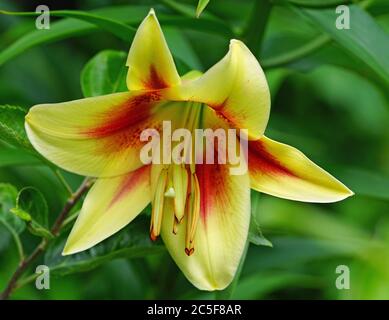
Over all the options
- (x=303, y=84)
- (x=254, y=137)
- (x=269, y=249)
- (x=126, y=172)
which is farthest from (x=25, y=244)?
(x=303, y=84)

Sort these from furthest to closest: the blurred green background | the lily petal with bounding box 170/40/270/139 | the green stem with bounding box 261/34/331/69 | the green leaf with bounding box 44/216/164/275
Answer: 1. the green stem with bounding box 261/34/331/69
2. the blurred green background
3. the green leaf with bounding box 44/216/164/275
4. the lily petal with bounding box 170/40/270/139

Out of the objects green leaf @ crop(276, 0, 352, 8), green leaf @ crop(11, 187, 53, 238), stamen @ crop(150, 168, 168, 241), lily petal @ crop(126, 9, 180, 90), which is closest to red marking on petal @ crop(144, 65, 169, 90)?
lily petal @ crop(126, 9, 180, 90)

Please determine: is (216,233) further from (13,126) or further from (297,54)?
(297,54)

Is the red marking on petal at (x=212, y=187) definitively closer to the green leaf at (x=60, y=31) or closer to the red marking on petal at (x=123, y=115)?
the red marking on petal at (x=123, y=115)

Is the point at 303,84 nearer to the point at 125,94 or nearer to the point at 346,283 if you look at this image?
the point at 346,283

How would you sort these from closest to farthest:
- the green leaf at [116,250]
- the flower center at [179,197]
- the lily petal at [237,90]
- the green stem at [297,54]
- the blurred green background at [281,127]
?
the lily petal at [237,90]
the flower center at [179,197]
the green leaf at [116,250]
the blurred green background at [281,127]
the green stem at [297,54]

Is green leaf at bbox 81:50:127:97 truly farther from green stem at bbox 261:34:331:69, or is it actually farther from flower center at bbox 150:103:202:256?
green stem at bbox 261:34:331:69

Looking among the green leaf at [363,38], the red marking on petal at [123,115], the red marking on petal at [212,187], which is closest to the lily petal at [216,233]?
the red marking on petal at [212,187]

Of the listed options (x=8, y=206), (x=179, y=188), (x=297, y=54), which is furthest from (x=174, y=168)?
(x=297, y=54)
